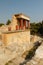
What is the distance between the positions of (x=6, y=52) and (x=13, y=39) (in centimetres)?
313

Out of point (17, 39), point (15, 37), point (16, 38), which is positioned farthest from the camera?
point (17, 39)

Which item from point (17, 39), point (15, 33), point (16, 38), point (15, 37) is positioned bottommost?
point (17, 39)

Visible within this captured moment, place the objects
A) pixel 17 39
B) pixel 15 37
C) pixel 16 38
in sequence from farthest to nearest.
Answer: pixel 17 39 < pixel 16 38 < pixel 15 37

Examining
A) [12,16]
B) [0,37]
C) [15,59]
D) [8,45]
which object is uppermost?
[12,16]

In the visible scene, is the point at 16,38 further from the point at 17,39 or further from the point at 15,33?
the point at 15,33

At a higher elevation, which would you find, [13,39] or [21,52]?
[13,39]

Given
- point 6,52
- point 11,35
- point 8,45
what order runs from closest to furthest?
point 6,52, point 8,45, point 11,35

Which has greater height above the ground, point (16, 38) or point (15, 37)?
point (15, 37)

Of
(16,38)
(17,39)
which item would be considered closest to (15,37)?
(16,38)

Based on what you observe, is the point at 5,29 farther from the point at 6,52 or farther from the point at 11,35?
the point at 6,52

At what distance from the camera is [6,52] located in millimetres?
13422

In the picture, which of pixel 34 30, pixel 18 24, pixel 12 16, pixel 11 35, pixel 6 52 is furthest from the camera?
pixel 34 30

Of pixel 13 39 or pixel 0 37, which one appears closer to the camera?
pixel 0 37

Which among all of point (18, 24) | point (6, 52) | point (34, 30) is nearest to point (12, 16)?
point (18, 24)
